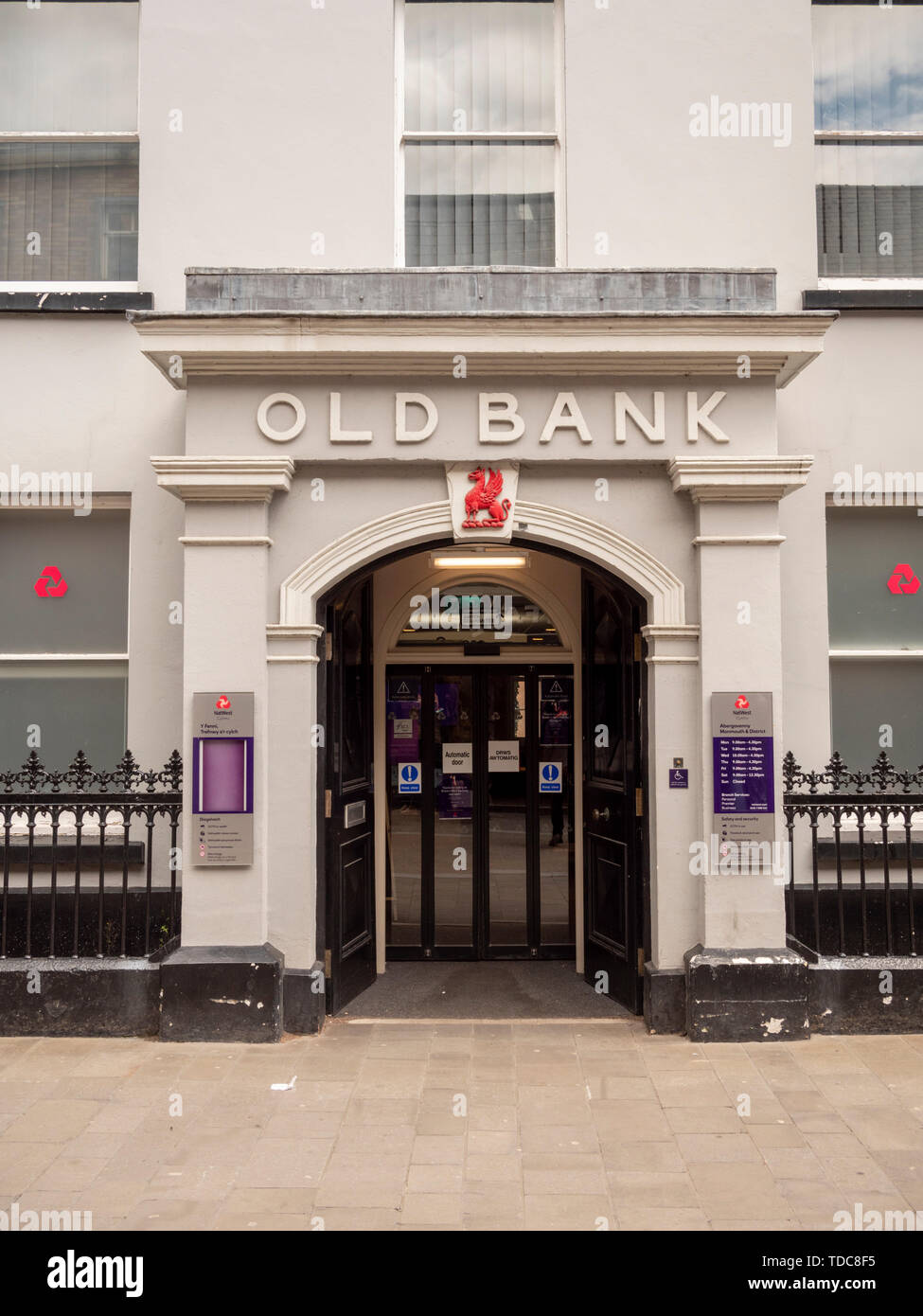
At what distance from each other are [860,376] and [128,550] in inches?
229

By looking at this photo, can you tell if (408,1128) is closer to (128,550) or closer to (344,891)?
(344,891)

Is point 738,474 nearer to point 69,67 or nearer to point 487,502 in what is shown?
point 487,502

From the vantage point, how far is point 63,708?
757cm

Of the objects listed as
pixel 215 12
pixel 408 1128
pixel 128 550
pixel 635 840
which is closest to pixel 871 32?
pixel 215 12

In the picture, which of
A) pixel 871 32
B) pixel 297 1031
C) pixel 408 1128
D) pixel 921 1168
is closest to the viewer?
pixel 921 1168

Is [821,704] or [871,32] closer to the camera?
[821,704]

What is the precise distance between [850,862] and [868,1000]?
3.78ft

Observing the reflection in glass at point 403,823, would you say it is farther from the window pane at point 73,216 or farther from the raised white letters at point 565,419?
the window pane at point 73,216

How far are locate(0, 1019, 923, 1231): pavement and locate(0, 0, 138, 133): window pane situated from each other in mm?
7018

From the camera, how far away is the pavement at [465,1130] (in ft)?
13.6

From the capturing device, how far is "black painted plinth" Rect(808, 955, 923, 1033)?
246 inches

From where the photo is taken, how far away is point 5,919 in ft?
20.7
